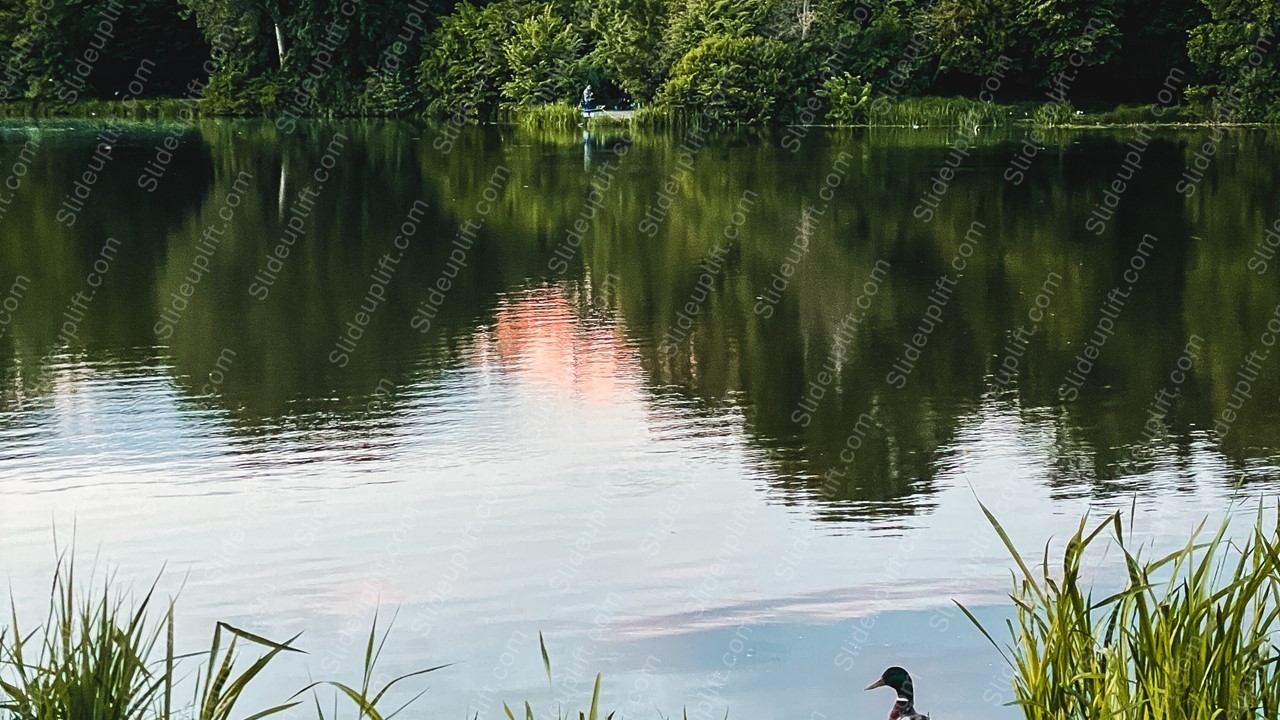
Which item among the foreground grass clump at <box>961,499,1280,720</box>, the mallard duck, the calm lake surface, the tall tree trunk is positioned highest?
the tall tree trunk

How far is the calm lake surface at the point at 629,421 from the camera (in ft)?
21.0

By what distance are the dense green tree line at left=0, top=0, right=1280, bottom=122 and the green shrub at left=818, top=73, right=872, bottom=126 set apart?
6cm

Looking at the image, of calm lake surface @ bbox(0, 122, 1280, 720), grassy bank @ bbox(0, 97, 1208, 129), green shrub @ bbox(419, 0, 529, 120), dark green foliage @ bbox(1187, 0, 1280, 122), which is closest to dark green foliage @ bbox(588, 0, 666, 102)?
grassy bank @ bbox(0, 97, 1208, 129)

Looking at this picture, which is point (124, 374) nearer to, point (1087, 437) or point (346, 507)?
point (346, 507)

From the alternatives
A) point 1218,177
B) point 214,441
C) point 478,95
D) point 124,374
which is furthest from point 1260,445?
point 478,95

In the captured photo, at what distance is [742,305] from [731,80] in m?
29.0

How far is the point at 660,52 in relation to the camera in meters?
45.3

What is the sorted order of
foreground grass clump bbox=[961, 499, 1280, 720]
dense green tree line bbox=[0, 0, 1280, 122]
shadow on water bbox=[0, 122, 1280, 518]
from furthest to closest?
1. dense green tree line bbox=[0, 0, 1280, 122]
2. shadow on water bbox=[0, 122, 1280, 518]
3. foreground grass clump bbox=[961, 499, 1280, 720]

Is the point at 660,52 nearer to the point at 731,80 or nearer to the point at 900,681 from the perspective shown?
the point at 731,80

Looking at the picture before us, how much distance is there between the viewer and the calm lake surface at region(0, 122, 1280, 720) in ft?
21.0

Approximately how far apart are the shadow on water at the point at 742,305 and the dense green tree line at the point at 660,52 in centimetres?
1564

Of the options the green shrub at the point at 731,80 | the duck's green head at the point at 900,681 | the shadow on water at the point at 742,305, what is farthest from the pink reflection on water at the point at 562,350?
the green shrub at the point at 731,80

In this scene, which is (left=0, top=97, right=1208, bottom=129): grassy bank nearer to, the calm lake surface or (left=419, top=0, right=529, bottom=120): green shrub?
(left=419, top=0, right=529, bottom=120): green shrub

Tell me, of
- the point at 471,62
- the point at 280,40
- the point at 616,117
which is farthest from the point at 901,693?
the point at 280,40
